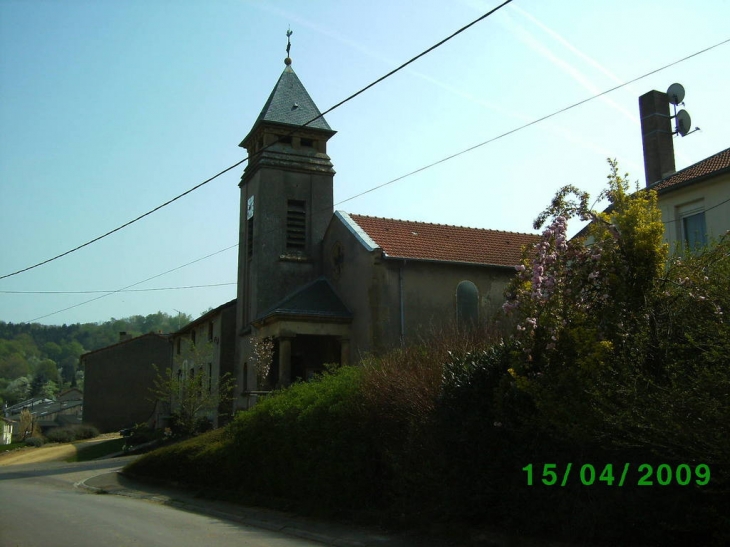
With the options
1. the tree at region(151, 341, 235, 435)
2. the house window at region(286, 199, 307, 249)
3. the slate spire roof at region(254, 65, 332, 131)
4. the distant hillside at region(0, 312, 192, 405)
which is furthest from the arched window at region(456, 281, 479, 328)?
the distant hillside at region(0, 312, 192, 405)

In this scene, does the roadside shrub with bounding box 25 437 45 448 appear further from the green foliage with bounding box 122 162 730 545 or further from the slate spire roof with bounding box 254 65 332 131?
the green foliage with bounding box 122 162 730 545

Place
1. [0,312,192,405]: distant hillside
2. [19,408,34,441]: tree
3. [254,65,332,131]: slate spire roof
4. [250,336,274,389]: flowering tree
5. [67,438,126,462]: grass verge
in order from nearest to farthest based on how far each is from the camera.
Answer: [250,336,274,389]: flowering tree, [254,65,332,131]: slate spire roof, [67,438,126,462]: grass verge, [19,408,34,441]: tree, [0,312,192,405]: distant hillside

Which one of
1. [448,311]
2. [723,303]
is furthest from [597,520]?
[448,311]

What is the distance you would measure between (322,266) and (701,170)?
14.9m

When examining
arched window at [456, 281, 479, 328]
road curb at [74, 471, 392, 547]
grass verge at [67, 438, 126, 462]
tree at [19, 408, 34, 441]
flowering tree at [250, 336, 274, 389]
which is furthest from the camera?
tree at [19, 408, 34, 441]

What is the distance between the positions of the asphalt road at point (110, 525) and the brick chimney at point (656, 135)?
697 inches

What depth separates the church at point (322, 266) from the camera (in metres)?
25.1

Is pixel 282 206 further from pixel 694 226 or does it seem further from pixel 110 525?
pixel 110 525

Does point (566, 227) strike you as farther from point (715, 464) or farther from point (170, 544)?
point (170, 544)

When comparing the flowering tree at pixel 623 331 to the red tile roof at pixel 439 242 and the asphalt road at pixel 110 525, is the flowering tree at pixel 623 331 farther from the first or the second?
the red tile roof at pixel 439 242

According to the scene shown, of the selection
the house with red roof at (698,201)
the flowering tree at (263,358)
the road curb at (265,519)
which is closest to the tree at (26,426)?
the flowering tree at (263,358)

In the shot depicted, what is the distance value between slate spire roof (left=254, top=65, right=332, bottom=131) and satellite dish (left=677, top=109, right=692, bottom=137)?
13640 mm

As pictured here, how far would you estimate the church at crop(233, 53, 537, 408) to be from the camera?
25.1 m

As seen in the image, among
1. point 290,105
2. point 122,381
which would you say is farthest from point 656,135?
point 122,381
